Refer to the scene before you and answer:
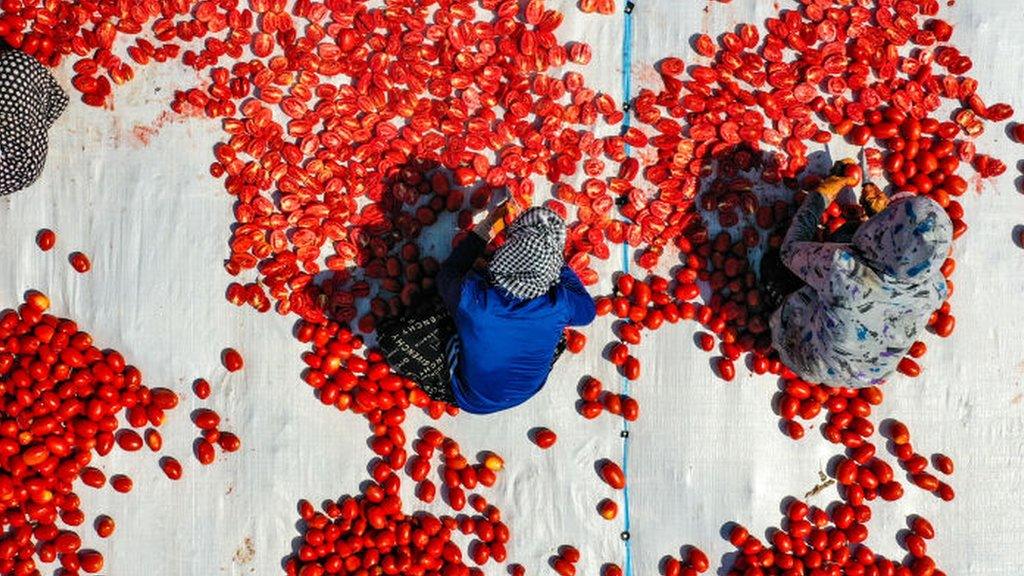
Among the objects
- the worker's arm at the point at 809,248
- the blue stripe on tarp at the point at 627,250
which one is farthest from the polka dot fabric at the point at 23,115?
the worker's arm at the point at 809,248

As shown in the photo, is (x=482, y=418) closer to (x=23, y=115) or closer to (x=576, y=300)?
(x=576, y=300)

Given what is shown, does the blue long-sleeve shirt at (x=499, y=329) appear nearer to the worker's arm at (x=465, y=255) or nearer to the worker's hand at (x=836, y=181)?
the worker's arm at (x=465, y=255)

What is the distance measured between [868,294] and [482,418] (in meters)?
1.19

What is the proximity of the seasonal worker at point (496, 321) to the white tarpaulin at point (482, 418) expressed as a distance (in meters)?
0.27

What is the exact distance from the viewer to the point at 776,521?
2.76m

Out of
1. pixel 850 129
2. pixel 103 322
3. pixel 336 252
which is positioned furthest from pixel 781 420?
pixel 103 322

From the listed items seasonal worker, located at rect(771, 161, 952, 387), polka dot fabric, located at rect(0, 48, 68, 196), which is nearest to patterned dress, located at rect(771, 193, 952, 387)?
seasonal worker, located at rect(771, 161, 952, 387)

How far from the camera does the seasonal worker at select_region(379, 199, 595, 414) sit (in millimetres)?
2215

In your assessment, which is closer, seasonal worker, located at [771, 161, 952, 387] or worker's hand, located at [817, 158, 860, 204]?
seasonal worker, located at [771, 161, 952, 387]

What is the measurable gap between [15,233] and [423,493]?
1508 mm

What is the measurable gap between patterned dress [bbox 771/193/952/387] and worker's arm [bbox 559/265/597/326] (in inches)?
22.3

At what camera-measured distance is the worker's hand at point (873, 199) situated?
8.64ft

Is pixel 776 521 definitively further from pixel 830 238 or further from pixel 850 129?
pixel 850 129

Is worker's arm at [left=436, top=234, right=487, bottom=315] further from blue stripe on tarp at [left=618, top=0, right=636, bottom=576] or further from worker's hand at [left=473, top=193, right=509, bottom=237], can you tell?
blue stripe on tarp at [left=618, top=0, right=636, bottom=576]
